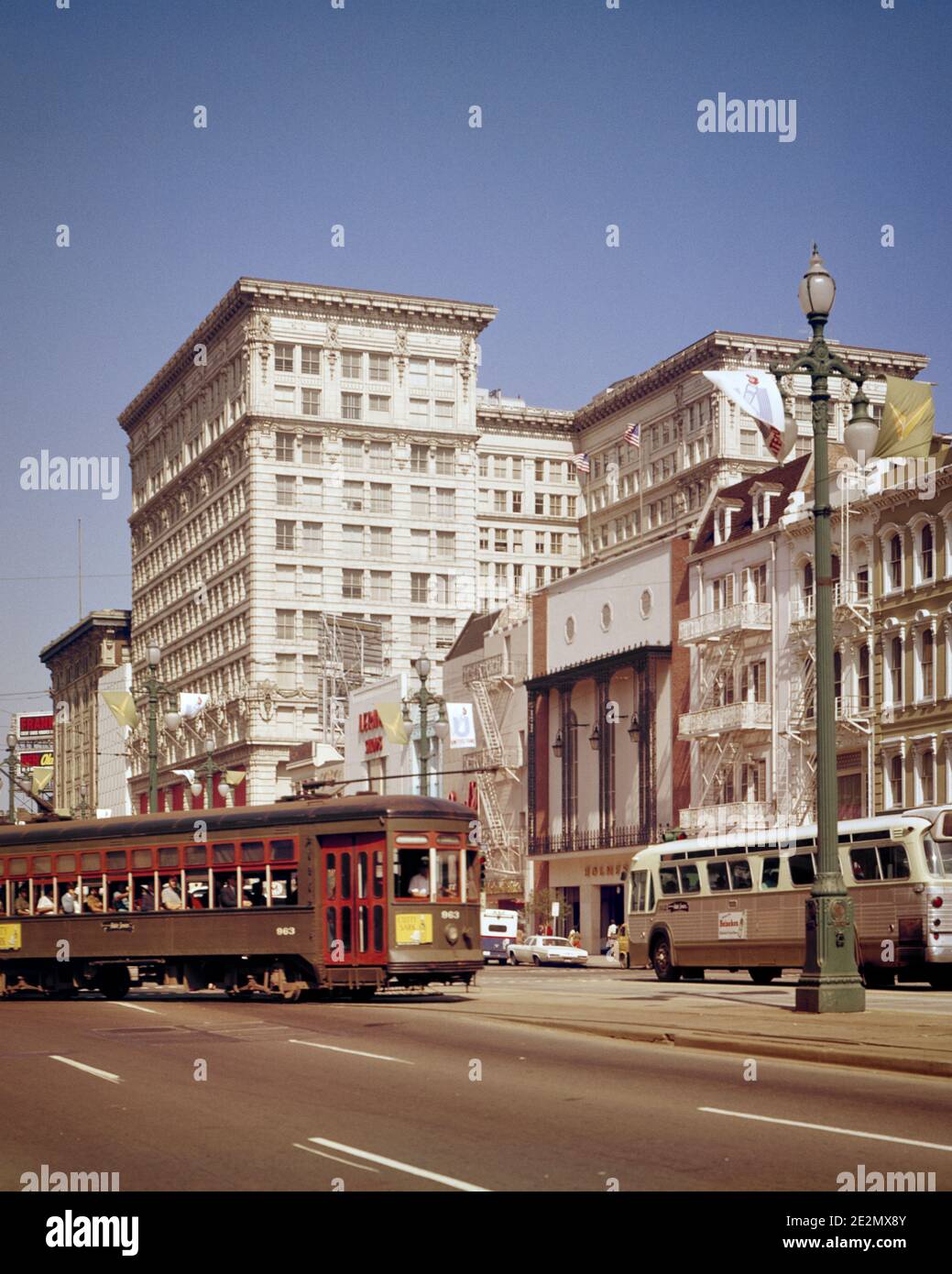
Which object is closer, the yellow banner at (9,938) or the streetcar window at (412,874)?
the streetcar window at (412,874)

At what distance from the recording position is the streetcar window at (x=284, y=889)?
1256 inches

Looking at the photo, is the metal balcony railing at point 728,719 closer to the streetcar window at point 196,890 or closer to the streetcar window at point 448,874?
the streetcar window at point 448,874

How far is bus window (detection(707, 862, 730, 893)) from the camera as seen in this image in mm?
39156

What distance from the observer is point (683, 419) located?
121562 millimetres

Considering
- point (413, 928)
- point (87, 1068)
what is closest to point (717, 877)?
point (413, 928)

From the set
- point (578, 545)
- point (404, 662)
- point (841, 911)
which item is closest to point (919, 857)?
point (841, 911)

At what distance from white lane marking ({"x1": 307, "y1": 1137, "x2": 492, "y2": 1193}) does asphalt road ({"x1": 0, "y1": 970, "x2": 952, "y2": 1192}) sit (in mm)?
21

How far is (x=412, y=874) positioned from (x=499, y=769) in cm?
4961

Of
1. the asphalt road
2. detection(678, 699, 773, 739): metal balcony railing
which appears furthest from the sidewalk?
detection(678, 699, 773, 739): metal balcony railing

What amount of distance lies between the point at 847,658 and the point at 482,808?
28.1m

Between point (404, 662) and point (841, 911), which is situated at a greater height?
point (404, 662)

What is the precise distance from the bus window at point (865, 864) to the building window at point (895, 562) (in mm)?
22115

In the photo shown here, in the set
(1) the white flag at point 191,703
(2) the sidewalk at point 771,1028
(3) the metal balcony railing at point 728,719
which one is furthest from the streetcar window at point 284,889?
(1) the white flag at point 191,703

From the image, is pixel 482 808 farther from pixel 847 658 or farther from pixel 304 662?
pixel 304 662
